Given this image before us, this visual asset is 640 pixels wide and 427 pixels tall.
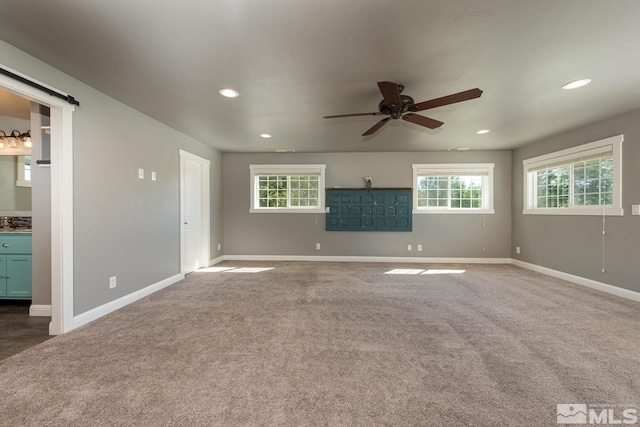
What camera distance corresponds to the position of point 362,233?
20.0ft

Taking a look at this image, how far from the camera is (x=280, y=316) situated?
9.43ft

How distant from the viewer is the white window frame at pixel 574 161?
367cm

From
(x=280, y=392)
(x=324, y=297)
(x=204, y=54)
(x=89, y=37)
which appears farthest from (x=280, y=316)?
(x=89, y=37)

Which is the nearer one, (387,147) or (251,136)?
(251,136)

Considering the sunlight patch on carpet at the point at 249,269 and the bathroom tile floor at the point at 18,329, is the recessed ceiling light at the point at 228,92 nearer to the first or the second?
the bathroom tile floor at the point at 18,329

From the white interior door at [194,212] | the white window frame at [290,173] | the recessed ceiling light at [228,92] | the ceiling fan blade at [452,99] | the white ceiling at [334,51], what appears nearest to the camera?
the white ceiling at [334,51]

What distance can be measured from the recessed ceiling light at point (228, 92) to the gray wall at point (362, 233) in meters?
3.12

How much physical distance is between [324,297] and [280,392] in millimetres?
1882

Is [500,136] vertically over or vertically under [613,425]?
over

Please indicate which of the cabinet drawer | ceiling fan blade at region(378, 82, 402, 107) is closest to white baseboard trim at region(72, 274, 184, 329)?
the cabinet drawer

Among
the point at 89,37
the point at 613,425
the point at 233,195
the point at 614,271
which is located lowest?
the point at 613,425

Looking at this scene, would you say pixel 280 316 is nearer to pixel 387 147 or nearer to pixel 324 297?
pixel 324 297

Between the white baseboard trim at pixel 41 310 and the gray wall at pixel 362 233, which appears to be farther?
the gray wall at pixel 362 233

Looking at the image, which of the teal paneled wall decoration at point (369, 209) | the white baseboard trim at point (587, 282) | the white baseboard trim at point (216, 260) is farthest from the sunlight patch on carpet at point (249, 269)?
the white baseboard trim at point (587, 282)
